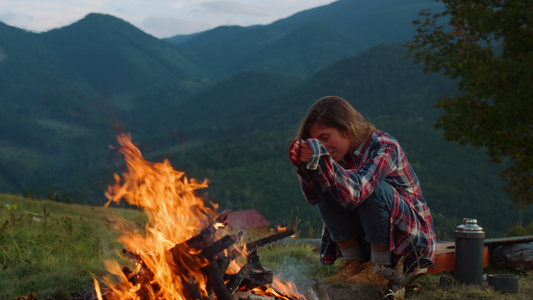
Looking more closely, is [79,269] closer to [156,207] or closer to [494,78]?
[156,207]

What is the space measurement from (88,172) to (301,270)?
10400 centimetres

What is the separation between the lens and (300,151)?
3205mm

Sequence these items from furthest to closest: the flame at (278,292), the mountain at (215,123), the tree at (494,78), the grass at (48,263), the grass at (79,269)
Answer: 1. the mountain at (215,123)
2. the tree at (494,78)
3. the grass at (48,263)
4. the grass at (79,269)
5. the flame at (278,292)

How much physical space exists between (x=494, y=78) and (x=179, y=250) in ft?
34.4

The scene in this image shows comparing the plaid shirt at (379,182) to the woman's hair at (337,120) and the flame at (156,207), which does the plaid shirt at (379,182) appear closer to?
the woman's hair at (337,120)

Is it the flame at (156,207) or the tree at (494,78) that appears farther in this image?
the tree at (494,78)

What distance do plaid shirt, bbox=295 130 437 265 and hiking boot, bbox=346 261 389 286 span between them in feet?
1.22

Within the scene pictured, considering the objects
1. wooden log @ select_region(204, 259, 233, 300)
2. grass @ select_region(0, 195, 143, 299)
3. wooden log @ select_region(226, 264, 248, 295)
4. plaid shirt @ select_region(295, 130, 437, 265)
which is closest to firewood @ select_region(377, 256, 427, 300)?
plaid shirt @ select_region(295, 130, 437, 265)

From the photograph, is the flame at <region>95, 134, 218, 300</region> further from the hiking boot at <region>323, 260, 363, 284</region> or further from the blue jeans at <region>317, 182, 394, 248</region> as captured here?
the hiking boot at <region>323, 260, 363, 284</region>

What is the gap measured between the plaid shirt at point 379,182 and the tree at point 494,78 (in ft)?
27.3

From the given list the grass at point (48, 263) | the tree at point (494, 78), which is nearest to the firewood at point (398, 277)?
the grass at point (48, 263)

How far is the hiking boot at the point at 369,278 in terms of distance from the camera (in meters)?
4.23

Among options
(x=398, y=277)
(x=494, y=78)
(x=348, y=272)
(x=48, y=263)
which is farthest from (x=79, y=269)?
(x=494, y=78)

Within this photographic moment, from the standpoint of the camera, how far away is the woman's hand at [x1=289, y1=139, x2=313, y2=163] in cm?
317
